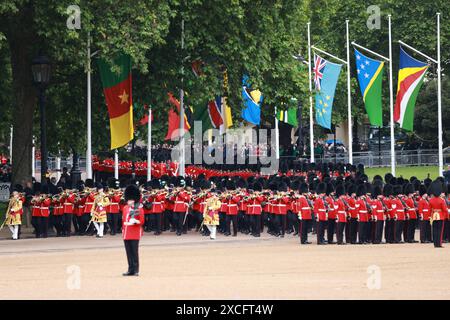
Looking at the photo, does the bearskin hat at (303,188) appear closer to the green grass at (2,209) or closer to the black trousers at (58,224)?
the black trousers at (58,224)

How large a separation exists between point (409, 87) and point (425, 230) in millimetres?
14212

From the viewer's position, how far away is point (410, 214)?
3300cm

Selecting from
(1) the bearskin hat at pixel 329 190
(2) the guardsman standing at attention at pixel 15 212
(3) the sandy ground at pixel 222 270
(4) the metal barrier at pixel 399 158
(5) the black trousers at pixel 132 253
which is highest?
(4) the metal barrier at pixel 399 158

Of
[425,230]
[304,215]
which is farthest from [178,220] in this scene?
[425,230]

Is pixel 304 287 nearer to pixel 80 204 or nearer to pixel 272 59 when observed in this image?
pixel 80 204

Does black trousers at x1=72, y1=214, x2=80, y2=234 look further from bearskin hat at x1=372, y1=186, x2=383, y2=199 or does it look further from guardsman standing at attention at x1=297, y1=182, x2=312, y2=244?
bearskin hat at x1=372, y1=186, x2=383, y2=199

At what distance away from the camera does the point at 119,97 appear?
37875 millimetres

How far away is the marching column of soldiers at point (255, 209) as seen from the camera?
1280 inches

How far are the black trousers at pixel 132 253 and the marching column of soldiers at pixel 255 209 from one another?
9.48m

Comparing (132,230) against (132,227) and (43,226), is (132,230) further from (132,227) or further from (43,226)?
(43,226)

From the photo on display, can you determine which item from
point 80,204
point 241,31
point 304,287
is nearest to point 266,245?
point 80,204

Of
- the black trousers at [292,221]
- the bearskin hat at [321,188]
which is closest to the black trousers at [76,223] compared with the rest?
the black trousers at [292,221]

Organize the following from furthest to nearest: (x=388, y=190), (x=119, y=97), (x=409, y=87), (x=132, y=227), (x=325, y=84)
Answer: (x=325, y=84) → (x=409, y=87) → (x=119, y=97) → (x=388, y=190) → (x=132, y=227)

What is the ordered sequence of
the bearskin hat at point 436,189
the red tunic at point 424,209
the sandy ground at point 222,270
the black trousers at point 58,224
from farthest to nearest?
1. the black trousers at point 58,224
2. the red tunic at point 424,209
3. the bearskin hat at point 436,189
4. the sandy ground at point 222,270
